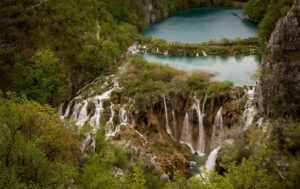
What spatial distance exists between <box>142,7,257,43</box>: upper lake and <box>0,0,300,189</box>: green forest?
225 inches

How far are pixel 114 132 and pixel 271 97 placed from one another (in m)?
19.1

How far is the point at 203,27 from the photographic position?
71.7 metres

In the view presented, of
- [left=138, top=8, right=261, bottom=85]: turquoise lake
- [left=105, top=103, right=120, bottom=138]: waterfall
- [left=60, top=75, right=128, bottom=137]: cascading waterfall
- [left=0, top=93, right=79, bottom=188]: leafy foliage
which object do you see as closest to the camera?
[left=0, top=93, right=79, bottom=188]: leafy foliage

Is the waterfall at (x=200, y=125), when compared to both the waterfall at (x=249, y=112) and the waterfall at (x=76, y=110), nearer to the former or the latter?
the waterfall at (x=249, y=112)

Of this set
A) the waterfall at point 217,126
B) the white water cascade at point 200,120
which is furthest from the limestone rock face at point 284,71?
the white water cascade at point 200,120

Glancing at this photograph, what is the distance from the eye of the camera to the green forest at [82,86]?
51.6 ft

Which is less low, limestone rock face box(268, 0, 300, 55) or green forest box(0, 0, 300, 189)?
limestone rock face box(268, 0, 300, 55)

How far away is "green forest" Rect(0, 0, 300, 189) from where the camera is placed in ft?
51.6

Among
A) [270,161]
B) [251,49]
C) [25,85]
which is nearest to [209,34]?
[251,49]

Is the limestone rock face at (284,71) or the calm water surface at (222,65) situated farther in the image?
the calm water surface at (222,65)

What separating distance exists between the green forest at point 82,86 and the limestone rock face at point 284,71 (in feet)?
5.39

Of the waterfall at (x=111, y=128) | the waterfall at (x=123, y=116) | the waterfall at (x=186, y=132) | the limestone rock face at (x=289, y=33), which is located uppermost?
the limestone rock face at (x=289, y=33)

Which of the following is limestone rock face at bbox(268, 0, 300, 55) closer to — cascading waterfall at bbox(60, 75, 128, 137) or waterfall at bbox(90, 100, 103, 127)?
cascading waterfall at bbox(60, 75, 128, 137)

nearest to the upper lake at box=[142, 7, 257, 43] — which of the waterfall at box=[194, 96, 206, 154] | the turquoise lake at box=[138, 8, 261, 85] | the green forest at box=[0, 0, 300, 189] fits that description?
the turquoise lake at box=[138, 8, 261, 85]
